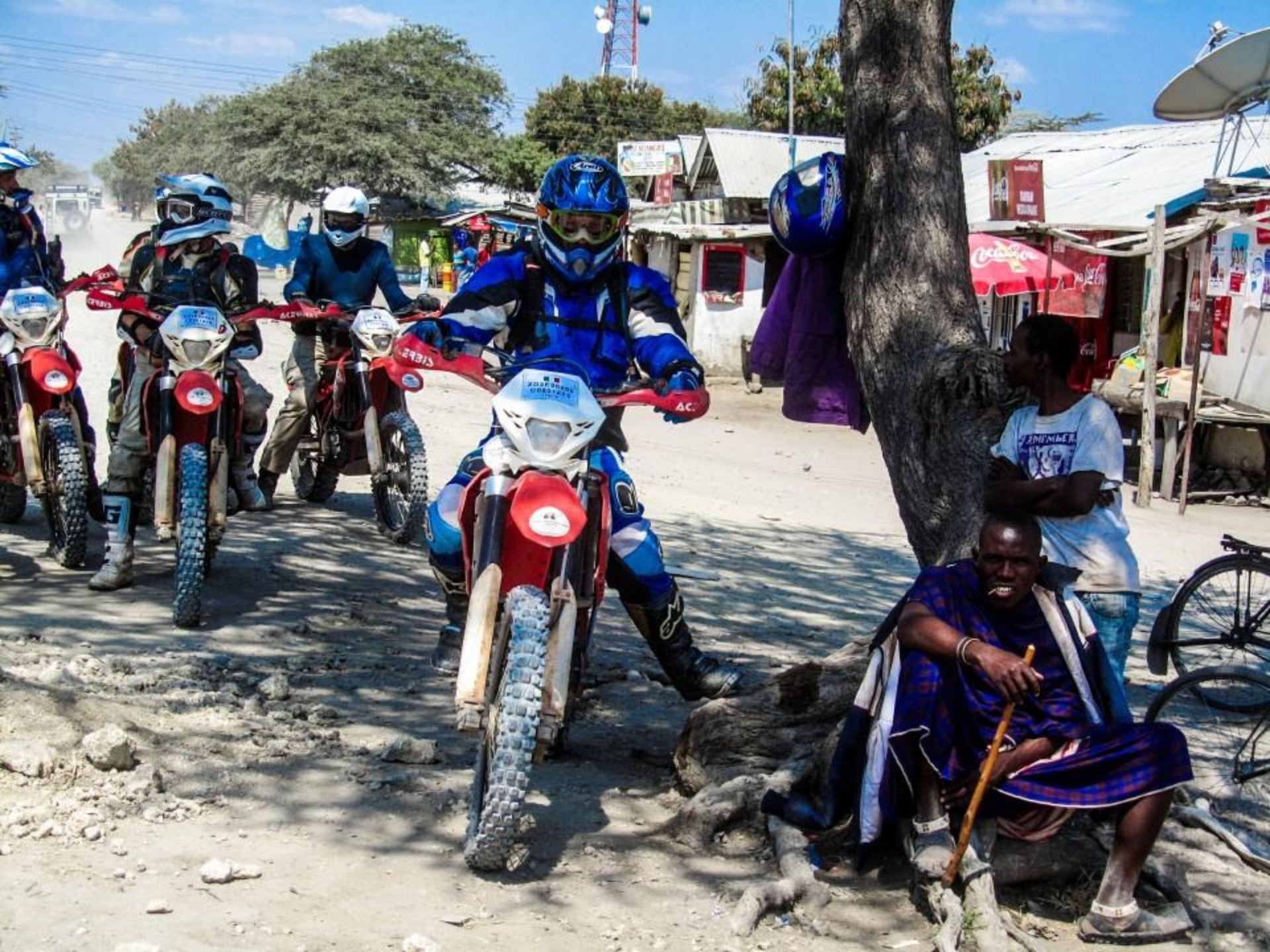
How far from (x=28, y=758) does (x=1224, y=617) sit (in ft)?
16.3

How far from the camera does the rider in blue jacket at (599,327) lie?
198 inches

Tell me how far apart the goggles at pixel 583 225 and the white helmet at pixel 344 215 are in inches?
148

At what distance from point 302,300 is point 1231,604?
527cm

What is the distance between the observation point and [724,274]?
84.5 ft

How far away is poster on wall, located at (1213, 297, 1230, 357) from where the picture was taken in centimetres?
1516

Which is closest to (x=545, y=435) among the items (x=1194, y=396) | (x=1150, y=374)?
(x=1150, y=374)

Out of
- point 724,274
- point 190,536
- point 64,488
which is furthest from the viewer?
point 724,274

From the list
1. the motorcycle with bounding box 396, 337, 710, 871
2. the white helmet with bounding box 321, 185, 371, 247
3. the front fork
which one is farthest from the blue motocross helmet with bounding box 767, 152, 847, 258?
the front fork

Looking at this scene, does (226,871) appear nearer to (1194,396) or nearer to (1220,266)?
(1194,396)

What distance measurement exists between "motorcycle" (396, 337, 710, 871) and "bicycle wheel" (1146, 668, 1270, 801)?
2.33 metres

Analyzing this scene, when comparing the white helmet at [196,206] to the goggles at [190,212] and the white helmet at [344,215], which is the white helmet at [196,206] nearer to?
the goggles at [190,212]

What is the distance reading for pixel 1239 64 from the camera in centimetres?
1326

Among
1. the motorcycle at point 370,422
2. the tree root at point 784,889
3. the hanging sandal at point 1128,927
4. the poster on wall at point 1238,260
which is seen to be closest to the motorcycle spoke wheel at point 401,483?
the motorcycle at point 370,422

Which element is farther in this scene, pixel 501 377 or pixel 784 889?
pixel 501 377
